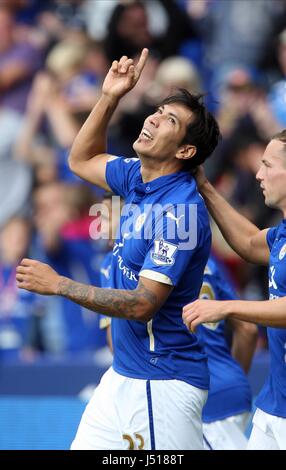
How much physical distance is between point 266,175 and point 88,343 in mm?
4566

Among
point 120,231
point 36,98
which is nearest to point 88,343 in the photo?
point 36,98

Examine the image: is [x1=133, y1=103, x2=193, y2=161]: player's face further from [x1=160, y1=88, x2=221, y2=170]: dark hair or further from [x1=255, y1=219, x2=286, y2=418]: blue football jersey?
[x1=255, y1=219, x2=286, y2=418]: blue football jersey

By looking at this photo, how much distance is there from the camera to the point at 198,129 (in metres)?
4.74

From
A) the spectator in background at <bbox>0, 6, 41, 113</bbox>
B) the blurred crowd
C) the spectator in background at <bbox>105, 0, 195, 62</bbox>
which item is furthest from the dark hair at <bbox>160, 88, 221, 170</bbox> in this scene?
the spectator in background at <bbox>0, 6, 41, 113</bbox>

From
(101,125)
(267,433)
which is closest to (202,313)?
(267,433)

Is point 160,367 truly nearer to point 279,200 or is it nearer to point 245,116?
point 279,200

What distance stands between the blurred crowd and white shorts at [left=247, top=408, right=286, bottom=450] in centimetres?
383

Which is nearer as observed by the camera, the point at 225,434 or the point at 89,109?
the point at 225,434

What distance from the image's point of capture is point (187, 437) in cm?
452

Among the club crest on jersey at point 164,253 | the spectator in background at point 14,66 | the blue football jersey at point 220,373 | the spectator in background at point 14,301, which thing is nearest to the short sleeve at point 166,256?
the club crest on jersey at point 164,253

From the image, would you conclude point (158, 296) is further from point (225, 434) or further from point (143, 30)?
point (143, 30)

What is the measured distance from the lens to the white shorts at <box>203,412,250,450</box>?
5.38 meters

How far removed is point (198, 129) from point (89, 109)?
459cm

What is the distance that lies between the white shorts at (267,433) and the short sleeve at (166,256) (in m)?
0.80
